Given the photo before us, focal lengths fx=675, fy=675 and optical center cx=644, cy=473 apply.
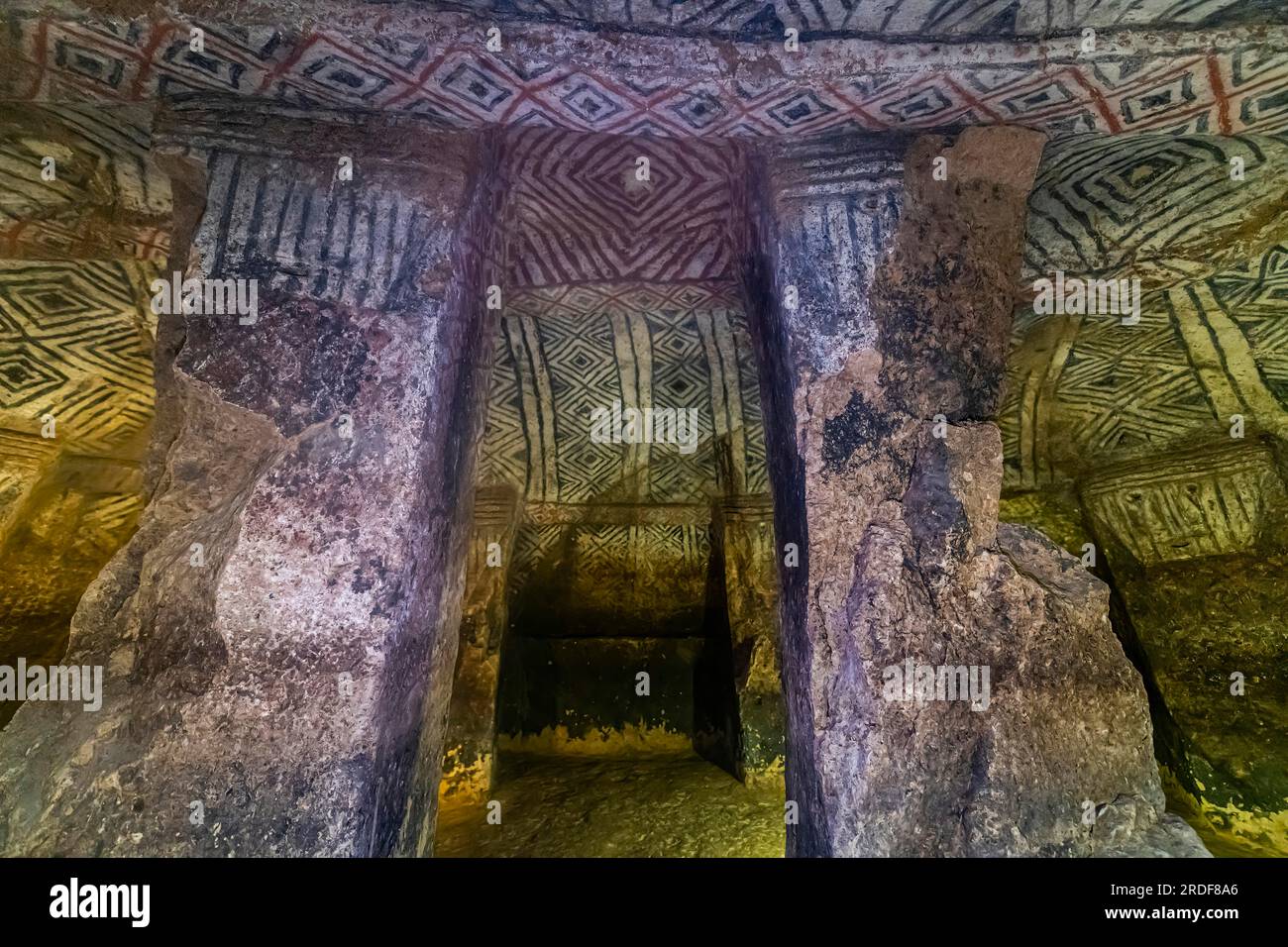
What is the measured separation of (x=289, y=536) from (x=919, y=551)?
4.82ft

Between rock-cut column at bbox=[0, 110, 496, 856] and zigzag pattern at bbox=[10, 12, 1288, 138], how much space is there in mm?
A: 149

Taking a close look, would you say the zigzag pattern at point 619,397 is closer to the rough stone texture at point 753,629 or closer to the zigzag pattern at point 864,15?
the rough stone texture at point 753,629

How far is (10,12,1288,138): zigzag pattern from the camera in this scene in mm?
1579

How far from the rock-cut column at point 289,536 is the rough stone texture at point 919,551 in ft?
3.13

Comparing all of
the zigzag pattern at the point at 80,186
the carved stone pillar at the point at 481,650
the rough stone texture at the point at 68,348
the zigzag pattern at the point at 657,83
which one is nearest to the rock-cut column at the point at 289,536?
the zigzag pattern at the point at 657,83

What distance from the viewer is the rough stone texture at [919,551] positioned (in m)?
1.48

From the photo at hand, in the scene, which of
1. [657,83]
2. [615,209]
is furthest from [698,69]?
[615,209]

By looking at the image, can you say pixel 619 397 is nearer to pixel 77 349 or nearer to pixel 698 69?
pixel 698 69

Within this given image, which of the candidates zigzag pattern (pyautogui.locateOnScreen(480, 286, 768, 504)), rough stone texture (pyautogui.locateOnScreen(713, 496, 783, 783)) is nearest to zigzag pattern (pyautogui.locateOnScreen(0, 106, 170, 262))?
zigzag pattern (pyautogui.locateOnScreen(480, 286, 768, 504))

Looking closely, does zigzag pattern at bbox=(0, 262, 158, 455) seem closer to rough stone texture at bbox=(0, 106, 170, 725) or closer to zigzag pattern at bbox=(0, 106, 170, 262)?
rough stone texture at bbox=(0, 106, 170, 725)

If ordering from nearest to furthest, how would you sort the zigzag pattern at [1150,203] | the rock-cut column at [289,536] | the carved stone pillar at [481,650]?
1. the rock-cut column at [289,536]
2. the zigzag pattern at [1150,203]
3. the carved stone pillar at [481,650]

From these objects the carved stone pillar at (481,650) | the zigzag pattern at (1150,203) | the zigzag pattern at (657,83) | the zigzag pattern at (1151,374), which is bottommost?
the carved stone pillar at (481,650)

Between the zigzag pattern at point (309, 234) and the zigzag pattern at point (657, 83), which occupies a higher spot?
the zigzag pattern at point (657, 83)
